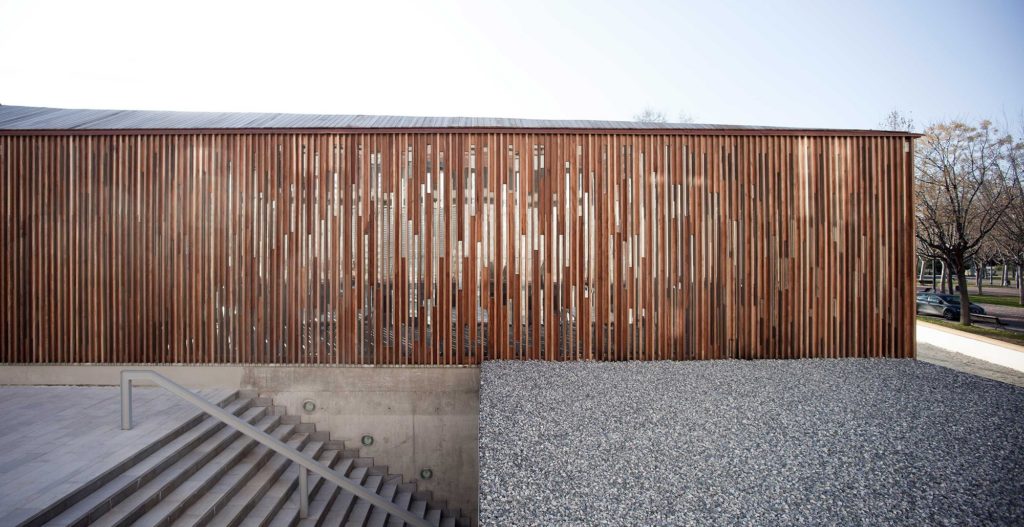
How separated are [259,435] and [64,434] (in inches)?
82.7

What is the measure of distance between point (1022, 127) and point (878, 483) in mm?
16587

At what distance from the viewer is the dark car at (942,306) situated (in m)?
15.1

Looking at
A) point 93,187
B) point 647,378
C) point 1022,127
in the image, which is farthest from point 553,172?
point 1022,127

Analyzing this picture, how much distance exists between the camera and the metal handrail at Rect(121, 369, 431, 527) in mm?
3652

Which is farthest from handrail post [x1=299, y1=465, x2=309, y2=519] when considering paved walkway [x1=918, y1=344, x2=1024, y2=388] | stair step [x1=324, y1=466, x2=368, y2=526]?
paved walkway [x1=918, y1=344, x2=1024, y2=388]

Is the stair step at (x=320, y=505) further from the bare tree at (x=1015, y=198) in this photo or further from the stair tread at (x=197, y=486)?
the bare tree at (x=1015, y=198)

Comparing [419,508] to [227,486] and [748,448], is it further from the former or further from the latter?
[748,448]

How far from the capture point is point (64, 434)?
4090 millimetres

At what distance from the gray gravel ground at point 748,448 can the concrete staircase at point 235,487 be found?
204 centimetres

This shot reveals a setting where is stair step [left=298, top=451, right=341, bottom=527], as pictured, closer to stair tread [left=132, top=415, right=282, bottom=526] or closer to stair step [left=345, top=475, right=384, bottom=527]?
stair step [left=345, top=475, right=384, bottom=527]

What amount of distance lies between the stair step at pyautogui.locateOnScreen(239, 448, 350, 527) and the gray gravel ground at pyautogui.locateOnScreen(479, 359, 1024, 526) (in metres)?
2.20

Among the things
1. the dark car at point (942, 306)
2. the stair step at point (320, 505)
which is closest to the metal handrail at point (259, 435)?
the stair step at point (320, 505)

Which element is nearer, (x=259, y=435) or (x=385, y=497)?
(x=259, y=435)

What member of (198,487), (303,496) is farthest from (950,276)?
(198,487)
